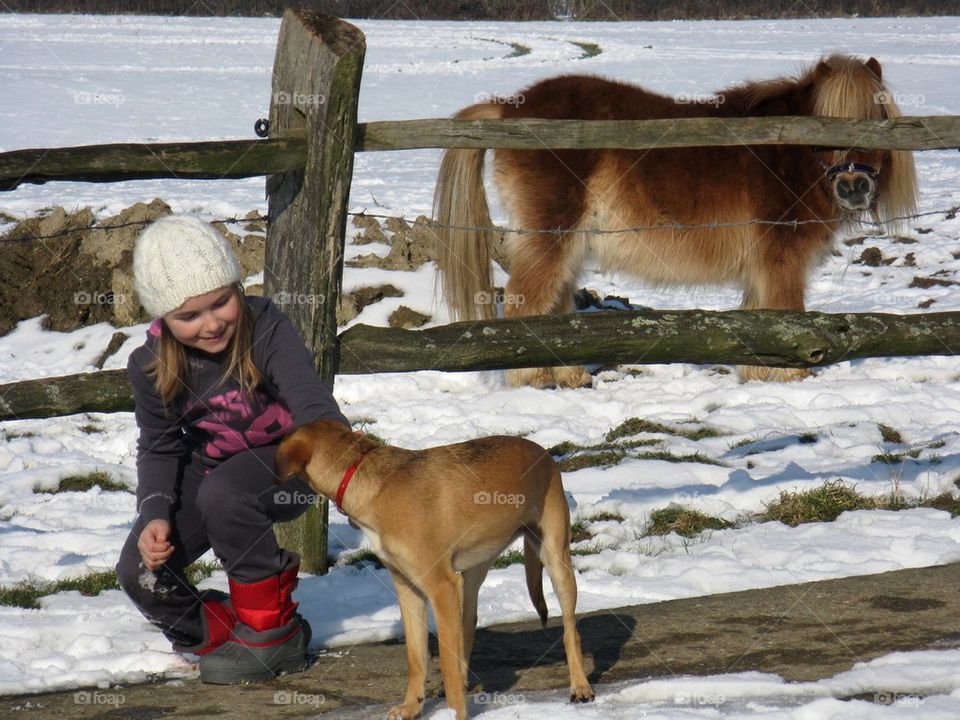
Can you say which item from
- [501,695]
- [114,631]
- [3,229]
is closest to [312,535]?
[114,631]

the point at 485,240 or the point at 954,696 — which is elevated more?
the point at 485,240

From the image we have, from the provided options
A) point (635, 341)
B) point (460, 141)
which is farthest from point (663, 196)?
point (635, 341)

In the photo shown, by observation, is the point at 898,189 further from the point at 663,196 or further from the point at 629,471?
the point at 629,471

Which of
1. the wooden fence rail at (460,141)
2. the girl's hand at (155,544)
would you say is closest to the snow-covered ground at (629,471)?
the girl's hand at (155,544)

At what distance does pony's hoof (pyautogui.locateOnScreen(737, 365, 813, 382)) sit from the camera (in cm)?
738

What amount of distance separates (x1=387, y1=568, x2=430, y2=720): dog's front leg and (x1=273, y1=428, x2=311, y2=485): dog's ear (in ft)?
1.37

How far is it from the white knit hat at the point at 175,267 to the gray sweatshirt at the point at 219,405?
24 cm

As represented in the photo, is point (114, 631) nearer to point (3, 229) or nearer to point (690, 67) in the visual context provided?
point (3, 229)

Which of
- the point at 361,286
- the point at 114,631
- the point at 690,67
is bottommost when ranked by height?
the point at 114,631

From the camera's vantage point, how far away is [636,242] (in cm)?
733

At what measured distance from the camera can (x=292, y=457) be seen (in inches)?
118

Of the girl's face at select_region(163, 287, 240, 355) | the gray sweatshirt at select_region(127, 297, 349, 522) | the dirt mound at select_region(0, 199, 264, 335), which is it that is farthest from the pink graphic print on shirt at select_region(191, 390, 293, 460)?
the dirt mound at select_region(0, 199, 264, 335)

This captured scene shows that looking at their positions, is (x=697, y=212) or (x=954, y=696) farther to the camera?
(x=697, y=212)

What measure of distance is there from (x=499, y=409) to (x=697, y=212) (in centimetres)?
179
